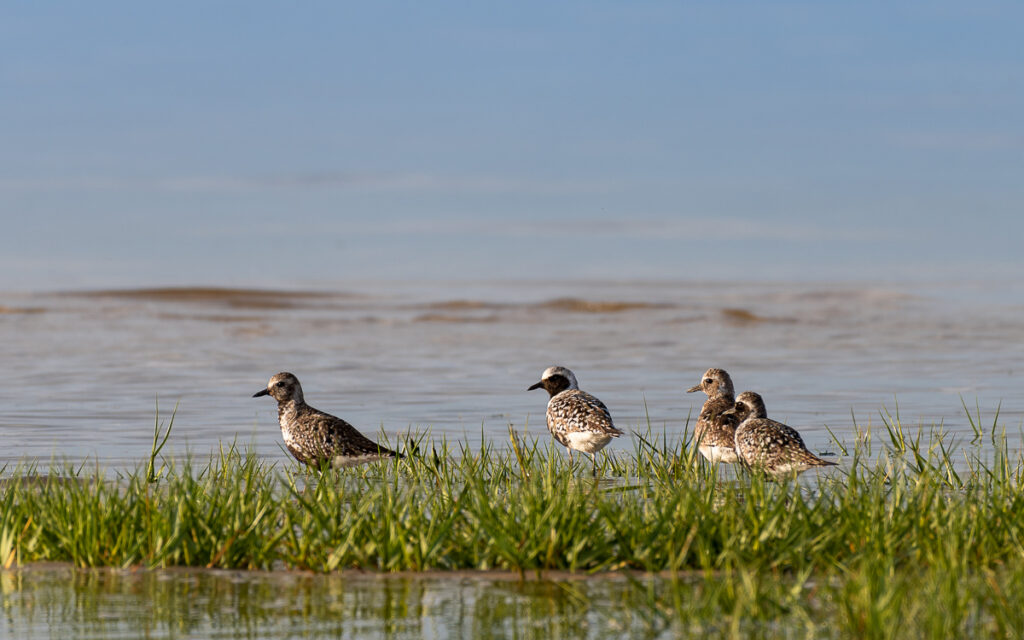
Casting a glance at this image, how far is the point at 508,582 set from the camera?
6.71 m

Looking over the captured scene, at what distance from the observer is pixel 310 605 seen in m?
6.35

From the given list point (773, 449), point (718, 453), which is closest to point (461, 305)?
point (718, 453)

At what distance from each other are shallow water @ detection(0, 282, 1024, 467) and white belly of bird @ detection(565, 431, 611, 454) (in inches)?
59.7

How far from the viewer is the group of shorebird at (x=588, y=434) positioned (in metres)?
10.2

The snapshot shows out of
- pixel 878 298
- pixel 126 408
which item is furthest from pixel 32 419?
pixel 878 298

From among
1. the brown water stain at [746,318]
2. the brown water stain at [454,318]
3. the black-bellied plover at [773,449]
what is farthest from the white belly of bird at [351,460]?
the brown water stain at [454,318]

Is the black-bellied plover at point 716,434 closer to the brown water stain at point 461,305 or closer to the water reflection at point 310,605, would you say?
the water reflection at point 310,605

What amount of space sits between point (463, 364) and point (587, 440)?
15.6 m

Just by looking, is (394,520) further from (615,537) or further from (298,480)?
(298,480)

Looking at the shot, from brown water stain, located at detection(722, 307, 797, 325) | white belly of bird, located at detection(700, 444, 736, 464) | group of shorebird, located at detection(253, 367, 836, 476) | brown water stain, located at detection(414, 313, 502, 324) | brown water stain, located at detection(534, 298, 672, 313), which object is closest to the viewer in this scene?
group of shorebird, located at detection(253, 367, 836, 476)

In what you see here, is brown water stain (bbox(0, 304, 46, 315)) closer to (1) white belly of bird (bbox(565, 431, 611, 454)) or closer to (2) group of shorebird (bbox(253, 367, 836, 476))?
(2) group of shorebird (bbox(253, 367, 836, 476))

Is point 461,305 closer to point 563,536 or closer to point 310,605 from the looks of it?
point 563,536

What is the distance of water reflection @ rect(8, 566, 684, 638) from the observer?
5.87m

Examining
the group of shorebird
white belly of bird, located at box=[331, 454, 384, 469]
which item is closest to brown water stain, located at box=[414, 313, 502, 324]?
the group of shorebird
